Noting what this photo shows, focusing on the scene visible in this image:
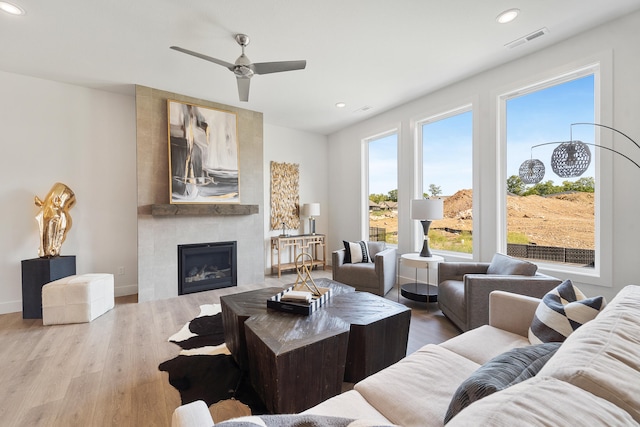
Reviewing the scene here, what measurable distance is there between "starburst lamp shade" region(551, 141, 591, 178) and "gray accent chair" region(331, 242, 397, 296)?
204cm

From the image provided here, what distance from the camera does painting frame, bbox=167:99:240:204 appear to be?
3828mm

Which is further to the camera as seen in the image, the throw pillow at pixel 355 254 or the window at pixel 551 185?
the throw pillow at pixel 355 254

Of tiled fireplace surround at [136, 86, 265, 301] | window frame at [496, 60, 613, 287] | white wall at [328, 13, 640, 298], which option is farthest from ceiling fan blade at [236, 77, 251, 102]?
window frame at [496, 60, 613, 287]

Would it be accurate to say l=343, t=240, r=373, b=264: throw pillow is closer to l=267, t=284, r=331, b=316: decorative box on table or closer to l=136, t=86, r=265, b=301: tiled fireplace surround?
l=136, t=86, r=265, b=301: tiled fireplace surround

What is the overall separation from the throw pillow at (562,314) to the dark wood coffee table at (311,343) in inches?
31.1

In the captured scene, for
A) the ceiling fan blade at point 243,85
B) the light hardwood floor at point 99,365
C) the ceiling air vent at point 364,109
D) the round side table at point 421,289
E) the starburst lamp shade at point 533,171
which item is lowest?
the light hardwood floor at point 99,365

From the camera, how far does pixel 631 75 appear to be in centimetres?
236

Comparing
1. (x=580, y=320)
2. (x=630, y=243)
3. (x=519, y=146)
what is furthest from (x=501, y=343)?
(x=519, y=146)

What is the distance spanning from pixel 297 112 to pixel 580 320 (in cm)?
436

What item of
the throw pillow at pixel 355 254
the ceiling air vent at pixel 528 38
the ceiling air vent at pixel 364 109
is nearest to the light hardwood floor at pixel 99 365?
the throw pillow at pixel 355 254

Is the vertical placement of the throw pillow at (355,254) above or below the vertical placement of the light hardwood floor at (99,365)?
above

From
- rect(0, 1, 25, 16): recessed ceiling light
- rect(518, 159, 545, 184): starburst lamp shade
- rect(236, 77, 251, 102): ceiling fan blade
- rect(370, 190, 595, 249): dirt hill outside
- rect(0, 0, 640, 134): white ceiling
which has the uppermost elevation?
rect(0, 0, 640, 134): white ceiling

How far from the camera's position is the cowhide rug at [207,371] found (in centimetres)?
175

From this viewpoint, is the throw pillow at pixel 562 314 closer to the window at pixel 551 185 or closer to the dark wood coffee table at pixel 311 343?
the dark wood coffee table at pixel 311 343
